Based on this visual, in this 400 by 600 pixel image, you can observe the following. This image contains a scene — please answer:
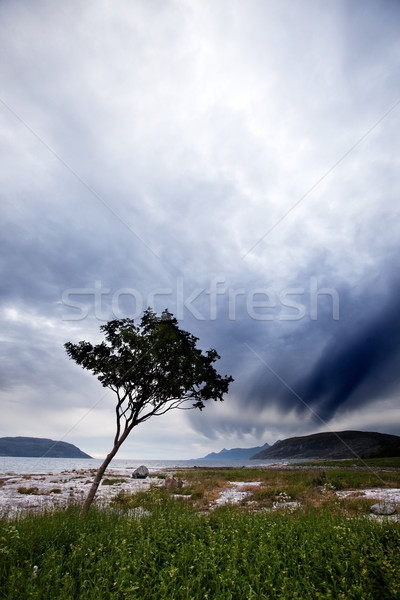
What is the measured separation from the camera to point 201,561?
5.98 meters

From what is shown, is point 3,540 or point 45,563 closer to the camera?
point 45,563

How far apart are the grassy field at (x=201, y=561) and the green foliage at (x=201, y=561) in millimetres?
19

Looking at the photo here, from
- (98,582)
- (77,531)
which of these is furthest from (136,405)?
(98,582)

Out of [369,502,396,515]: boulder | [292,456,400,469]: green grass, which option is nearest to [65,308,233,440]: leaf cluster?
[369,502,396,515]: boulder

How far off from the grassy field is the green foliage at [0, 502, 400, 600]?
0.02m

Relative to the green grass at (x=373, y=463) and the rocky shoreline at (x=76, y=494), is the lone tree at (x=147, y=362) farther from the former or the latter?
the green grass at (x=373, y=463)

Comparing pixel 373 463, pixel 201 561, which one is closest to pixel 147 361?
pixel 201 561

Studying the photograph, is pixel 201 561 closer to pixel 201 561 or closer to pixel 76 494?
pixel 201 561

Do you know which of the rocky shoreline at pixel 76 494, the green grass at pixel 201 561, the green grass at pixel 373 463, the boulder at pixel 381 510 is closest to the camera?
the green grass at pixel 201 561

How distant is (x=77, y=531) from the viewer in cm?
775

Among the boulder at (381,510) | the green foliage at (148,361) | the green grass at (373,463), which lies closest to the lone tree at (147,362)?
the green foliage at (148,361)

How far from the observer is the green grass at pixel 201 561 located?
5.12 m

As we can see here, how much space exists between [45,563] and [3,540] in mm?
1416

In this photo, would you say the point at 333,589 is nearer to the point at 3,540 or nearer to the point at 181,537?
the point at 181,537
